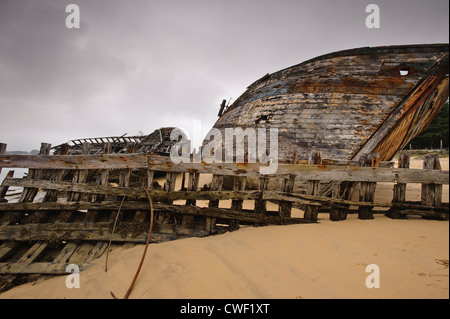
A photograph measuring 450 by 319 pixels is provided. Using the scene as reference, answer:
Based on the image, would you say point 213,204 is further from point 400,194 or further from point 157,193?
point 400,194

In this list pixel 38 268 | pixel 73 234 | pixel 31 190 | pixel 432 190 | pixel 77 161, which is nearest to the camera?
pixel 38 268

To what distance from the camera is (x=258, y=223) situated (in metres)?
3.30

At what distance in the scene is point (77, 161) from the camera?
352 cm

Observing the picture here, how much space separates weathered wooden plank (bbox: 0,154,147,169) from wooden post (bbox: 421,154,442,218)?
4507 mm

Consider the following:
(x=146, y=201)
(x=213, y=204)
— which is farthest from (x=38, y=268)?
(x=213, y=204)

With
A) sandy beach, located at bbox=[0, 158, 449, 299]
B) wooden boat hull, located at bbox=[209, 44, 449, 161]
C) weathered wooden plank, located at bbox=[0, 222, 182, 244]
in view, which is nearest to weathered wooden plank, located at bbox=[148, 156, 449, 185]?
sandy beach, located at bbox=[0, 158, 449, 299]

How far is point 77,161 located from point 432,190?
19.3 feet

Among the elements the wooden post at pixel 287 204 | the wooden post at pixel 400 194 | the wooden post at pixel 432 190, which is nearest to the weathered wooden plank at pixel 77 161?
the wooden post at pixel 287 204

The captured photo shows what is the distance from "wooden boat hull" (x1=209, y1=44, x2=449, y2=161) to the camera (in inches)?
205

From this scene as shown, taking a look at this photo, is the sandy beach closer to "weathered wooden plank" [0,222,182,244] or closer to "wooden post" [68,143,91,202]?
"weathered wooden plank" [0,222,182,244]

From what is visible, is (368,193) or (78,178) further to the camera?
(78,178)

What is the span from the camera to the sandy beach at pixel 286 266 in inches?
68.5
